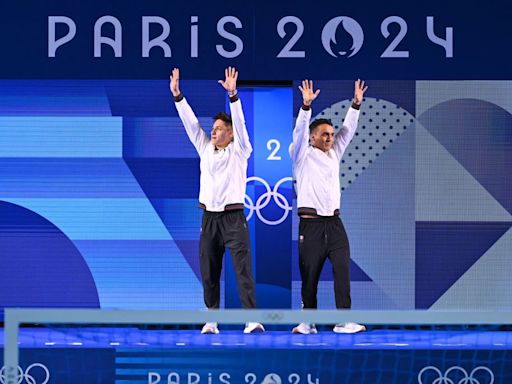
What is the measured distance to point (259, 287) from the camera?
9594mm

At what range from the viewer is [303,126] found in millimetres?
8625

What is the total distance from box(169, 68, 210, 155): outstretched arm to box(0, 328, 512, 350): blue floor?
5.22ft

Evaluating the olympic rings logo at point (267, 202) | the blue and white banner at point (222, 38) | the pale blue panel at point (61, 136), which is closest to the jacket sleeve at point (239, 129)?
the olympic rings logo at point (267, 202)

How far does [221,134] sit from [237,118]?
46 centimetres

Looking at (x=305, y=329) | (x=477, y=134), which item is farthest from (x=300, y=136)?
(x=477, y=134)

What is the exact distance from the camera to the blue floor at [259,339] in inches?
305

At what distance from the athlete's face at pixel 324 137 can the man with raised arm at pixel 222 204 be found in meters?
0.66

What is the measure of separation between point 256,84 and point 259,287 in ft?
6.09

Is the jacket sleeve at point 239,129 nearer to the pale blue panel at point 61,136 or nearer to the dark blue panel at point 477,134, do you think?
the pale blue panel at point 61,136

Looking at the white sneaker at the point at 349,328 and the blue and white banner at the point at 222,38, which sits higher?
the blue and white banner at the point at 222,38

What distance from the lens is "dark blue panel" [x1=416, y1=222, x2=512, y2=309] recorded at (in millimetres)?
9562

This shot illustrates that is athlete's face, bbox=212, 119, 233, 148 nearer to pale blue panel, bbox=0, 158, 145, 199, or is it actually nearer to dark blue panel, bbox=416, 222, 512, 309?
pale blue panel, bbox=0, 158, 145, 199

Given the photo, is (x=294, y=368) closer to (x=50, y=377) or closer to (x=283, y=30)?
(x=50, y=377)

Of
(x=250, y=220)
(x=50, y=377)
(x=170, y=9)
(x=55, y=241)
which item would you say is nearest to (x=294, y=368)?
(x=50, y=377)
